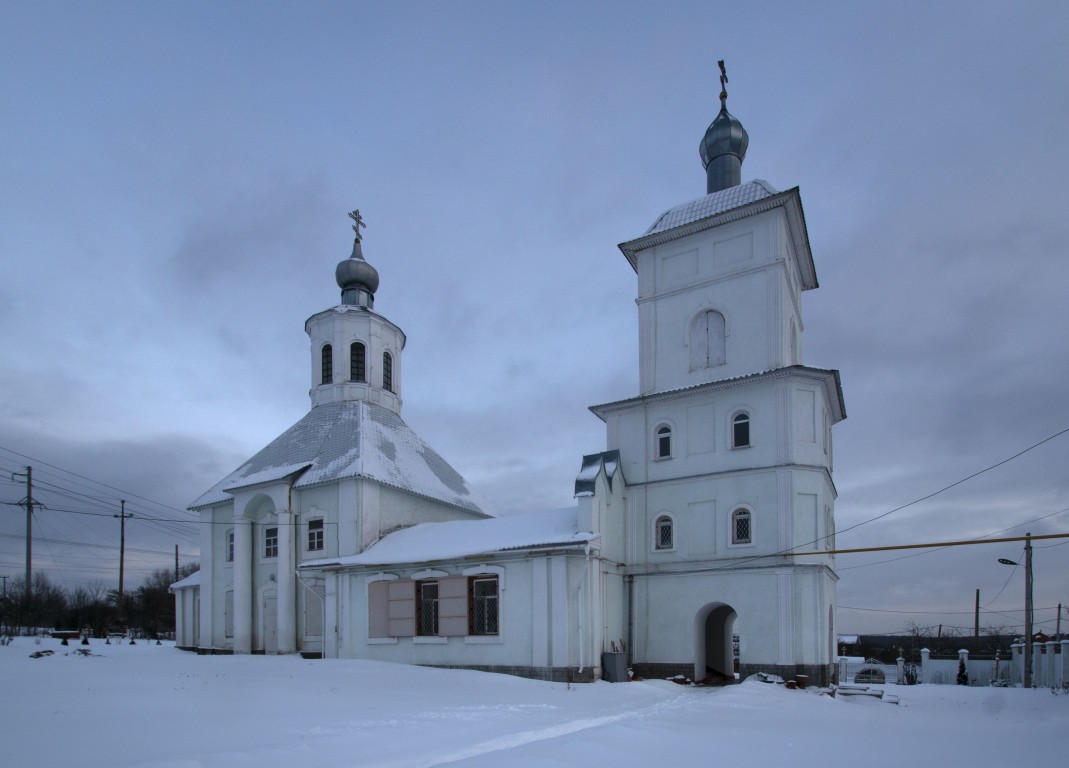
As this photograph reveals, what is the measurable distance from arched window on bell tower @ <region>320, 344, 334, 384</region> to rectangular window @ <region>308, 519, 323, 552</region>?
25.3ft

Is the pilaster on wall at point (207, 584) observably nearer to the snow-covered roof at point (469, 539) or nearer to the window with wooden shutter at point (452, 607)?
the snow-covered roof at point (469, 539)

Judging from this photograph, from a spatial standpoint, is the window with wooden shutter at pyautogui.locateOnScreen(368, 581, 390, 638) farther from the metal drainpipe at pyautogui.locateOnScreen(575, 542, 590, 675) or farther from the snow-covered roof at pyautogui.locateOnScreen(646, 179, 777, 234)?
the snow-covered roof at pyautogui.locateOnScreen(646, 179, 777, 234)

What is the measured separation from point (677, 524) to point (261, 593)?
15744 mm

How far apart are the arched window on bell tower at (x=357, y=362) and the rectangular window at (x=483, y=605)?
13.8m

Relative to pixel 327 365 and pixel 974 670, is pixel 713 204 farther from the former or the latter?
pixel 974 670

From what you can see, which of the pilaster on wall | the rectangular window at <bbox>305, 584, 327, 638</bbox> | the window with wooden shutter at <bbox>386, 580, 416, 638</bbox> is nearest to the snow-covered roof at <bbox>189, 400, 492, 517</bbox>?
the pilaster on wall

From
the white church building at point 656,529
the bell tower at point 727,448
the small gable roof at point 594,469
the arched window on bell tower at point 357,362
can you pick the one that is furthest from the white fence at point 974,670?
the arched window on bell tower at point 357,362

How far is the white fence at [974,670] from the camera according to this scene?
95.1 feet

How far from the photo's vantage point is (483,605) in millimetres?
21016

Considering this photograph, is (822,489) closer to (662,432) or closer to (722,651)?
(662,432)

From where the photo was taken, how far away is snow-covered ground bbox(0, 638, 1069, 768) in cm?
912

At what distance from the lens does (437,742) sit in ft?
33.5

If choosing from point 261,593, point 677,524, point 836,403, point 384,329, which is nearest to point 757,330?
point 836,403

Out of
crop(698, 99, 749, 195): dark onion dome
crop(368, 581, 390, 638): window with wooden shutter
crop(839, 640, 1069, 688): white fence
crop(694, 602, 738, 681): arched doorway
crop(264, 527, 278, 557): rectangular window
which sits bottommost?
crop(839, 640, 1069, 688): white fence
